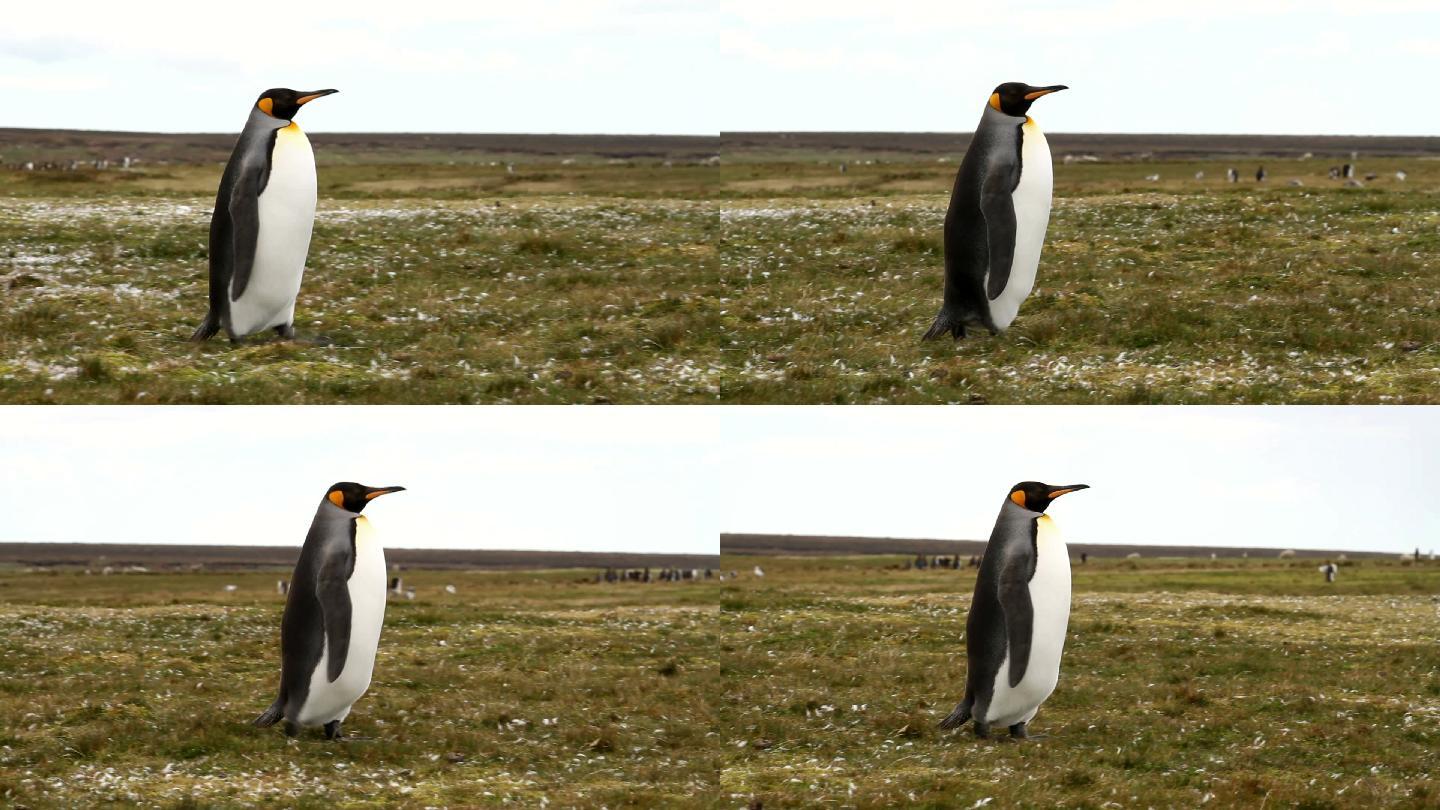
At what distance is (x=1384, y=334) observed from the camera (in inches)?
602

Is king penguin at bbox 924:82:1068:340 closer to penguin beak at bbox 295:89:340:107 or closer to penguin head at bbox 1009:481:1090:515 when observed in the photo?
penguin head at bbox 1009:481:1090:515

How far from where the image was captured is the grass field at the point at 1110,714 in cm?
929

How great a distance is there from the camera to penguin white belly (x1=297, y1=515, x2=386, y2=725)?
10836mm

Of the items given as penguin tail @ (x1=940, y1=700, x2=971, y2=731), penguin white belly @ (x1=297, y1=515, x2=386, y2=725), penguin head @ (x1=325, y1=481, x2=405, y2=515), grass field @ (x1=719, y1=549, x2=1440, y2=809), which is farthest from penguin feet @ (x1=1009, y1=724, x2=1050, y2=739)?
penguin head @ (x1=325, y1=481, x2=405, y2=515)

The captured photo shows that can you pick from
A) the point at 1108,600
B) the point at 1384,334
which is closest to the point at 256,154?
the point at 1384,334

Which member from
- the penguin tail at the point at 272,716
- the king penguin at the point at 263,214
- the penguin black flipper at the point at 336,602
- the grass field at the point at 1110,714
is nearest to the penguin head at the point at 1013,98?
the grass field at the point at 1110,714

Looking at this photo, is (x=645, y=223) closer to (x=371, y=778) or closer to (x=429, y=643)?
(x=429, y=643)

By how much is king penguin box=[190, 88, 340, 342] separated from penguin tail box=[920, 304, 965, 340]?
22.2 ft

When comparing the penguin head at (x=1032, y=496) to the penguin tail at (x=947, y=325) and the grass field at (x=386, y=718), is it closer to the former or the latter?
the grass field at (x=386, y=718)

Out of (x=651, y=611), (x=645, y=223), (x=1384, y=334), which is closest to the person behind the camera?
(x=1384, y=334)

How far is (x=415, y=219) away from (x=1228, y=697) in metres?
16.7

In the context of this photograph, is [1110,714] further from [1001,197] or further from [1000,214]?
[1001,197]

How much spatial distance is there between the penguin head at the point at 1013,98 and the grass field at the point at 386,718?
21.7 ft

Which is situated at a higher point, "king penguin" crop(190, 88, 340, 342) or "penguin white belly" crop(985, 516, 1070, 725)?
"king penguin" crop(190, 88, 340, 342)
